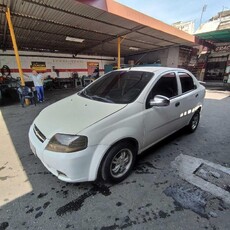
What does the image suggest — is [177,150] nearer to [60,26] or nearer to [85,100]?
[85,100]

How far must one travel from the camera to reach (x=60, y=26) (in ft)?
27.7

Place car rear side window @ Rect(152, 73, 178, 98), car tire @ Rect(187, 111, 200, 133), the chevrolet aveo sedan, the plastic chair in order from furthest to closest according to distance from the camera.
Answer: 1. the plastic chair
2. car tire @ Rect(187, 111, 200, 133)
3. car rear side window @ Rect(152, 73, 178, 98)
4. the chevrolet aveo sedan

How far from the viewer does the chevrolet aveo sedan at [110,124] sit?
189 centimetres

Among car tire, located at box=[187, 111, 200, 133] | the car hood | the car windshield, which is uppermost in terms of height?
the car windshield

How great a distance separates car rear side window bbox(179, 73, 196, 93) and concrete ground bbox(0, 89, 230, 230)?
135 cm

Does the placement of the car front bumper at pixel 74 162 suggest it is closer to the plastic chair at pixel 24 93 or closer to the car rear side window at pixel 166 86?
the car rear side window at pixel 166 86

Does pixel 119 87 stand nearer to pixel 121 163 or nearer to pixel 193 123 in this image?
pixel 121 163

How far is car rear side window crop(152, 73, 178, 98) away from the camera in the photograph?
2674 mm

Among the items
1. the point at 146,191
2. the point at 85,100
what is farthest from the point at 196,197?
the point at 85,100

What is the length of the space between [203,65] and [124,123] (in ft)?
62.8

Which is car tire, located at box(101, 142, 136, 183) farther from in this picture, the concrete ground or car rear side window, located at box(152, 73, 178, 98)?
car rear side window, located at box(152, 73, 178, 98)

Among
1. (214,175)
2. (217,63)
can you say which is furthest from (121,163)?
(217,63)

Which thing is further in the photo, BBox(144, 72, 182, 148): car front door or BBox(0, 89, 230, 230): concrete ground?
BBox(144, 72, 182, 148): car front door

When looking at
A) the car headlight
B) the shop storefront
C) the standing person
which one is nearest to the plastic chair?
the standing person
